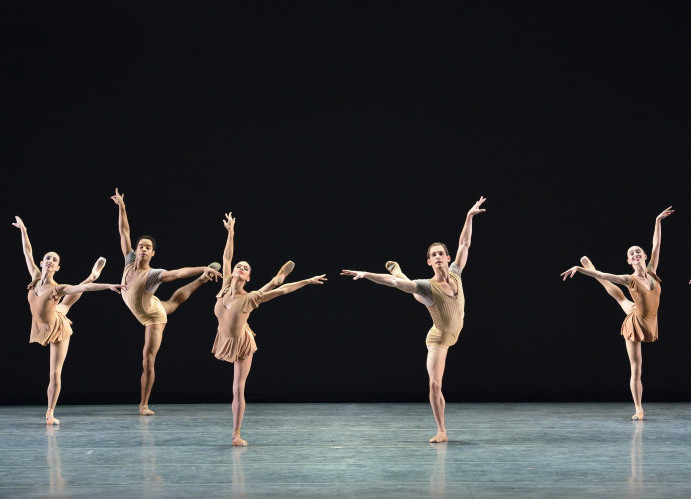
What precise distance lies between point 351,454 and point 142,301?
3.09 metres

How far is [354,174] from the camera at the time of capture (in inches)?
368

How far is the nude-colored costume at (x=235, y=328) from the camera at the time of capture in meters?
6.28

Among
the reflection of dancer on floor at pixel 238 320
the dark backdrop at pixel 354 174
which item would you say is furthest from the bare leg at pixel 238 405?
the dark backdrop at pixel 354 174

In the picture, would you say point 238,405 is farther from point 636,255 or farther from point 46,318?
point 636,255

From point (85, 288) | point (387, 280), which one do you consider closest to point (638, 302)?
point (387, 280)

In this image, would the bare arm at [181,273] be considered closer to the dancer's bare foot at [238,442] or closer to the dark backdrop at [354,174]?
the dark backdrop at [354,174]

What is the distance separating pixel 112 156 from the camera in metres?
9.41

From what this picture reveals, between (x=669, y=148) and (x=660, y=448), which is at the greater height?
(x=669, y=148)

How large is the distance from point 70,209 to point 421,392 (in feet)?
12.8

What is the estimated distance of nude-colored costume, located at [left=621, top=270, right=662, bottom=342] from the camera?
24.8 feet

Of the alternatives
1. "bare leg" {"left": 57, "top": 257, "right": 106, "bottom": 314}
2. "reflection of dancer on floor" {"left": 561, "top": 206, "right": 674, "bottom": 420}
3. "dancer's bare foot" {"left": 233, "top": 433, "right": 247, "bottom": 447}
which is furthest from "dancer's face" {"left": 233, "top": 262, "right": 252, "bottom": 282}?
"reflection of dancer on floor" {"left": 561, "top": 206, "right": 674, "bottom": 420}

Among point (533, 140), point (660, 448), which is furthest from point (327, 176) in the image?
point (660, 448)

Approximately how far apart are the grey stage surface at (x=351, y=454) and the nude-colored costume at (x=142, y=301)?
0.83m

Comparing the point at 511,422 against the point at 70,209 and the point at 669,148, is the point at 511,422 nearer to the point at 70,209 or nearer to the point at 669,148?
the point at 669,148
